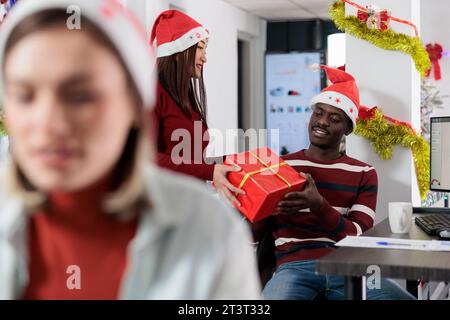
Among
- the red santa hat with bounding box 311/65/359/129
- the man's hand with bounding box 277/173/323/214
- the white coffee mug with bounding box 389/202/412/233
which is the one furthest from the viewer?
the red santa hat with bounding box 311/65/359/129

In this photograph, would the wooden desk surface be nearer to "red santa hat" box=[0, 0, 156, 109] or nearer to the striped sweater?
the striped sweater

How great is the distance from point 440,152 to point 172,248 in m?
1.92

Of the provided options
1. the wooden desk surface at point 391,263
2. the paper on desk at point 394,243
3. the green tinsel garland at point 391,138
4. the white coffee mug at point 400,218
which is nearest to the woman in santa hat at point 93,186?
the wooden desk surface at point 391,263

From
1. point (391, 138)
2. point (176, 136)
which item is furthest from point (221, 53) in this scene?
point (176, 136)

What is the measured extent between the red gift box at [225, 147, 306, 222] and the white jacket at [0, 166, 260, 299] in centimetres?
89

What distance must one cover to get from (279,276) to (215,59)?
4.29m

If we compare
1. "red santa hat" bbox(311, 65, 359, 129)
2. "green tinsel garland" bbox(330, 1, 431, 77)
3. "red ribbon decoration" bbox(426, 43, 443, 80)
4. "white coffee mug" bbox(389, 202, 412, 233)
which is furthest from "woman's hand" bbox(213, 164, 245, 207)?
"red ribbon decoration" bbox(426, 43, 443, 80)

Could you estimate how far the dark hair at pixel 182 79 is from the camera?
1.79 meters

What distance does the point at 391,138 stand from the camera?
111 inches

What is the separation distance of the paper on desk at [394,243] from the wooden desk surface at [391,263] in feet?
0.20

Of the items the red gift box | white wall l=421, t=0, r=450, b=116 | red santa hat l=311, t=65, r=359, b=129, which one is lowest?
the red gift box

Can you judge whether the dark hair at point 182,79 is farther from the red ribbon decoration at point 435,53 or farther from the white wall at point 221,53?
the red ribbon decoration at point 435,53

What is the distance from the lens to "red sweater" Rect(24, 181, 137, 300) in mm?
724
